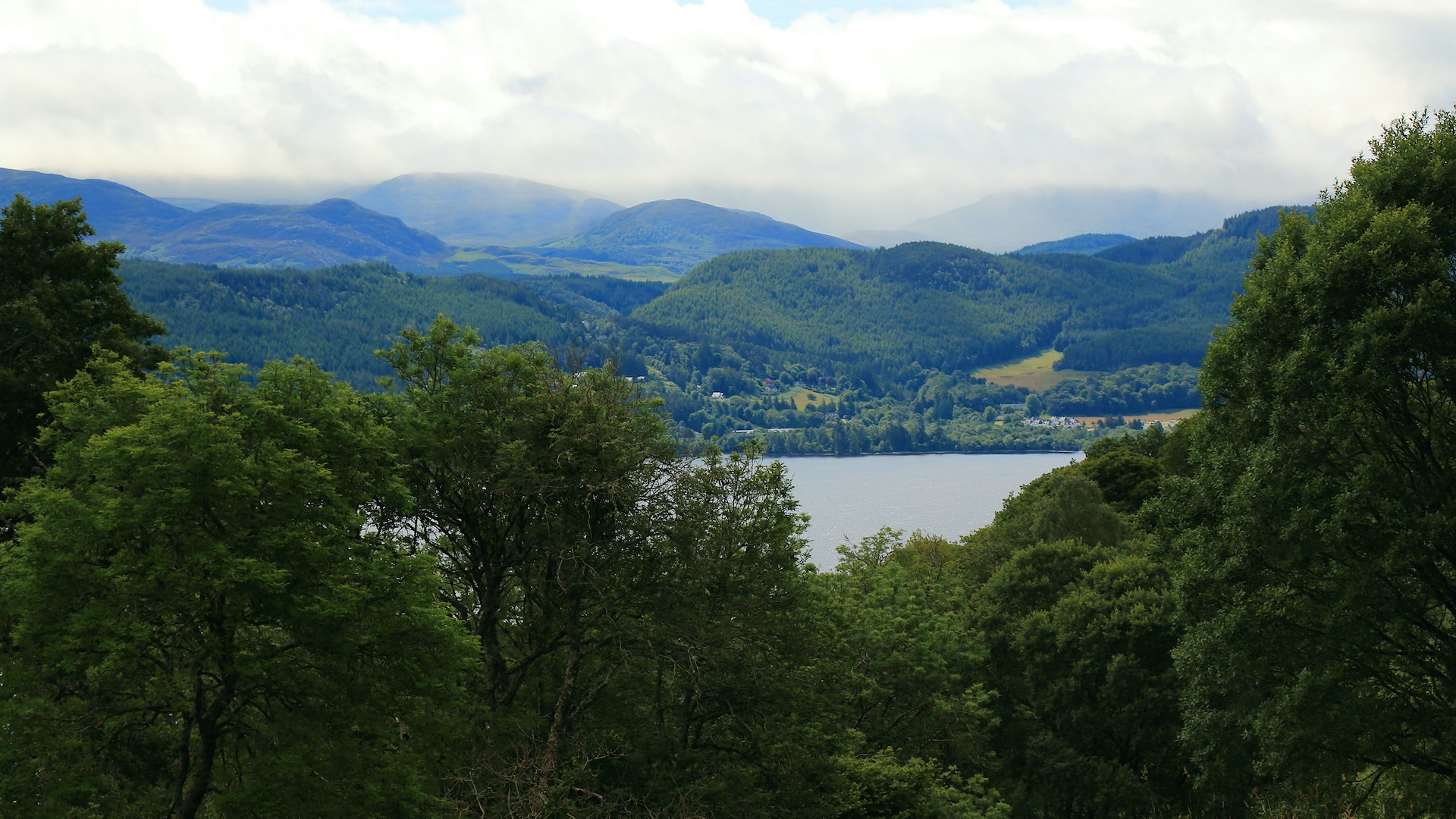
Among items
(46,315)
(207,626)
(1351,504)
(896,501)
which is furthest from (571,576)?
(896,501)

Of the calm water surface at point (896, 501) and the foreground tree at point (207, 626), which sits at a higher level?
the foreground tree at point (207, 626)

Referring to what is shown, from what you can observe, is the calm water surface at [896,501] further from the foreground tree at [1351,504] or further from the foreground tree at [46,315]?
the foreground tree at [1351,504]

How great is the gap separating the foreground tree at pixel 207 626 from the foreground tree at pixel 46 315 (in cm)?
589

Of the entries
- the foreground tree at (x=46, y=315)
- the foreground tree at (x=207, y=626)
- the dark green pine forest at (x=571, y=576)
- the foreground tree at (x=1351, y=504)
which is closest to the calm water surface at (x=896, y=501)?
the dark green pine forest at (x=571, y=576)

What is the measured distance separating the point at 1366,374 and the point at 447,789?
18.0 metres

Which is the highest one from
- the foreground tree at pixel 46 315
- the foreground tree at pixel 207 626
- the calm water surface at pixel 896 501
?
the foreground tree at pixel 46 315

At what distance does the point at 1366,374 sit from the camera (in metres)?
17.7

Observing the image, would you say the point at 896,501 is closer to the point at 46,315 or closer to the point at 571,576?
the point at 571,576

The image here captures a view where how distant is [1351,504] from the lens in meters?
17.8

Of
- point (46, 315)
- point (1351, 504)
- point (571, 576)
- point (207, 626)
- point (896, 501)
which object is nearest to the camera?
point (1351, 504)

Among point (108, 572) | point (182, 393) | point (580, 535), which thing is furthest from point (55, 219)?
point (580, 535)

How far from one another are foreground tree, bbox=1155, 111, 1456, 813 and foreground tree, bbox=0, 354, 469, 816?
573 inches

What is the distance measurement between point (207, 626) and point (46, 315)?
466 inches

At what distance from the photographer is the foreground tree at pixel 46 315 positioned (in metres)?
24.5
